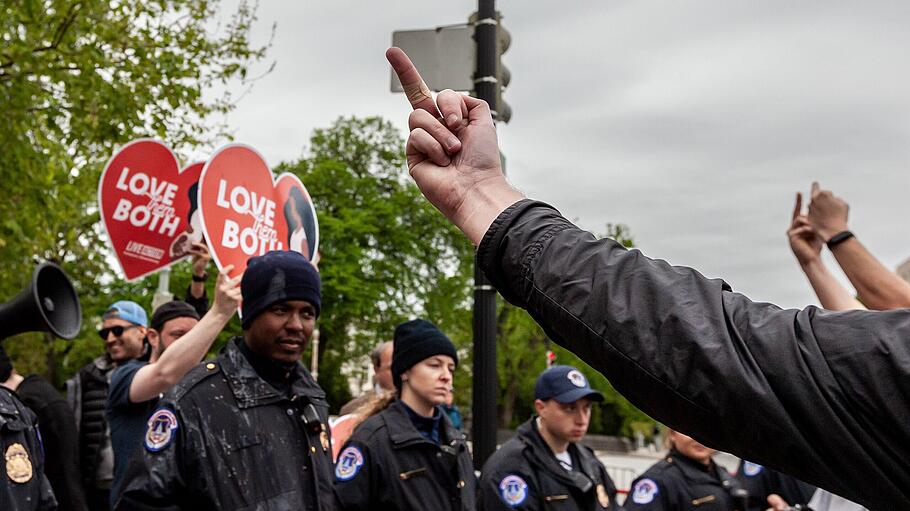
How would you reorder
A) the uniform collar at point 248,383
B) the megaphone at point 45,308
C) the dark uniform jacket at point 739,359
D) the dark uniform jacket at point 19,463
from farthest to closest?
the megaphone at point 45,308 < the dark uniform jacket at point 19,463 < the uniform collar at point 248,383 < the dark uniform jacket at point 739,359

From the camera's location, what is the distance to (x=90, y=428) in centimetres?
584

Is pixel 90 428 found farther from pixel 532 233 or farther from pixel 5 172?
pixel 532 233

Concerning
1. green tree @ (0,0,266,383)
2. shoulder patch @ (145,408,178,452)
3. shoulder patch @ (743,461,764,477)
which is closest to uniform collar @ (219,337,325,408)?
shoulder patch @ (145,408,178,452)

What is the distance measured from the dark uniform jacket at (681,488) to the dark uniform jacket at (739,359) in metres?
4.13

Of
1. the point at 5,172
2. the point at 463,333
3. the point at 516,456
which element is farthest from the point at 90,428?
the point at 463,333

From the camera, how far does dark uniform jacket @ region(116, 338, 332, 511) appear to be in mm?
3170

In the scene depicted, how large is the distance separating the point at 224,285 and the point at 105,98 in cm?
628

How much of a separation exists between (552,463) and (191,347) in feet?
6.83

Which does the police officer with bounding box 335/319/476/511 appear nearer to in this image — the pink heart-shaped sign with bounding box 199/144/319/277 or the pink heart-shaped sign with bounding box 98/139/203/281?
the pink heart-shaped sign with bounding box 199/144/319/277

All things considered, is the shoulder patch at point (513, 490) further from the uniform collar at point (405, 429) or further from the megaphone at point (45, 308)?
the megaphone at point (45, 308)

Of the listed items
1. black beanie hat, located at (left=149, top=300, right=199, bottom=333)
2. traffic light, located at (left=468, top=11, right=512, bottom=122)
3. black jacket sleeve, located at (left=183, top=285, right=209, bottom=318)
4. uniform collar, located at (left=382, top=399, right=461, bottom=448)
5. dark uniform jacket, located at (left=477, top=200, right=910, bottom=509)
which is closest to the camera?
dark uniform jacket, located at (left=477, top=200, right=910, bottom=509)

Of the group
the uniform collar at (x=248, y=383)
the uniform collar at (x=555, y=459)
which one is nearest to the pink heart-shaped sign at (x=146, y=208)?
the uniform collar at (x=555, y=459)

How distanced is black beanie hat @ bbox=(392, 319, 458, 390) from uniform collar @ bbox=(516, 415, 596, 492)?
0.63 m

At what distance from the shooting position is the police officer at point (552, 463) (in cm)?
476
